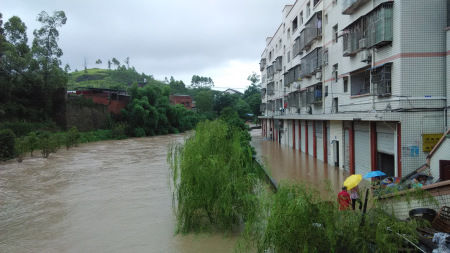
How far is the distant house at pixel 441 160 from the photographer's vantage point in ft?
29.7

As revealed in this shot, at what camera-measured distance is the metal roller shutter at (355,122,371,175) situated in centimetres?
1393

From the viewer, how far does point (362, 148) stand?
1453cm

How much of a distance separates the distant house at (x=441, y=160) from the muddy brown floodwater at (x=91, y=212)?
616cm

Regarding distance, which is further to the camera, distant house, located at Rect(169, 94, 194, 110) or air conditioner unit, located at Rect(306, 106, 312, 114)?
distant house, located at Rect(169, 94, 194, 110)

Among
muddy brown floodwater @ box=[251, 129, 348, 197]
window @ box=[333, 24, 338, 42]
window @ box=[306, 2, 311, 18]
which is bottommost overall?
muddy brown floodwater @ box=[251, 129, 348, 197]

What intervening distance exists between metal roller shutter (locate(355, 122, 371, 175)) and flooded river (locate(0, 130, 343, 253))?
3.78ft

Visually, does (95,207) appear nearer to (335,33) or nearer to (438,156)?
(438,156)

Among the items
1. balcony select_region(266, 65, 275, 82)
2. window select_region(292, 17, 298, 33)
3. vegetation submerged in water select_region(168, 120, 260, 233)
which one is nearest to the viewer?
vegetation submerged in water select_region(168, 120, 260, 233)

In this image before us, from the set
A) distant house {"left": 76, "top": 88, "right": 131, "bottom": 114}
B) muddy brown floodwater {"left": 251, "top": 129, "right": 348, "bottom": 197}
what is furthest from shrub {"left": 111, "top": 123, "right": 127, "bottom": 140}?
muddy brown floodwater {"left": 251, "top": 129, "right": 348, "bottom": 197}

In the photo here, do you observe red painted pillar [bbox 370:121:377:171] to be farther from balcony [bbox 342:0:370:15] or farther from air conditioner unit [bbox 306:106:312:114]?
air conditioner unit [bbox 306:106:312:114]

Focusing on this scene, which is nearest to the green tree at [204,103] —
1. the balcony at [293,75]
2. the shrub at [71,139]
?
the shrub at [71,139]

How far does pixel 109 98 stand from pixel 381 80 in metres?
38.8

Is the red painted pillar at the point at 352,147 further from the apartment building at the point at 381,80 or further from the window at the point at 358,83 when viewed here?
the window at the point at 358,83

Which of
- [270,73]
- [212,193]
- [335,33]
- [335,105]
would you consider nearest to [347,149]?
[335,105]
